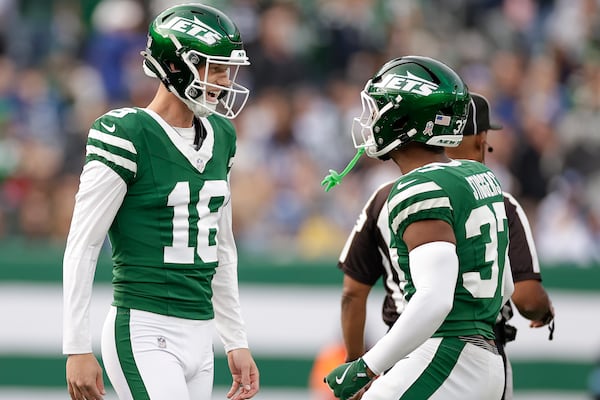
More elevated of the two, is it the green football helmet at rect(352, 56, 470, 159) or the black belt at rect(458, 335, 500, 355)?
the green football helmet at rect(352, 56, 470, 159)

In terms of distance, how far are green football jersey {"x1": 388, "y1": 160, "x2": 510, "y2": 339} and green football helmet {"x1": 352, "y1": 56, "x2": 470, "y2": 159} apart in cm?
15

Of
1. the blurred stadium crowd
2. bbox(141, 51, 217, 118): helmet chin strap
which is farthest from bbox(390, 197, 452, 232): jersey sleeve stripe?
the blurred stadium crowd

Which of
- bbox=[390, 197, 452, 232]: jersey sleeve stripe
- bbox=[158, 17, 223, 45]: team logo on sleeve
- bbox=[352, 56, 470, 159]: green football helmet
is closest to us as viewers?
bbox=[390, 197, 452, 232]: jersey sleeve stripe

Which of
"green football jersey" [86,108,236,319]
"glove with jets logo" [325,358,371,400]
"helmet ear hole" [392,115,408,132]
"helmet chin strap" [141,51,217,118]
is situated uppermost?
"helmet chin strap" [141,51,217,118]

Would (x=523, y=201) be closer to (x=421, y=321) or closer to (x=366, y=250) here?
(x=366, y=250)

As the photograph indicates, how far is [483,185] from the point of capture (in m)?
4.00

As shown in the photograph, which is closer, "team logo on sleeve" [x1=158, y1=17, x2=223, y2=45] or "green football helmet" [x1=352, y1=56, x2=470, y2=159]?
"green football helmet" [x1=352, y1=56, x2=470, y2=159]

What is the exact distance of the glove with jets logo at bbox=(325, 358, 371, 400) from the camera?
385cm

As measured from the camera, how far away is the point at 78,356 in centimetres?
402

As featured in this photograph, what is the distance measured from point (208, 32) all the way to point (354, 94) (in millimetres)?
6585

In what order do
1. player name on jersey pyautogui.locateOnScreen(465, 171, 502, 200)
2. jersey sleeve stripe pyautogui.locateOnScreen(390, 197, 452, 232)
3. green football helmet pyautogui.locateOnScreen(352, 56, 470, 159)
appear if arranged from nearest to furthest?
jersey sleeve stripe pyautogui.locateOnScreen(390, 197, 452, 232) < player name on jersey pyautogui.locateOnScreen(465, 171, 502, 200) < green football helmet pyautogui.locateOnScreen(352, 56, 470, 159)

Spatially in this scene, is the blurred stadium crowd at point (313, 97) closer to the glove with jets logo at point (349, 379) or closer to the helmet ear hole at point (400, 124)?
the helmet ear hole at point (400, 124)

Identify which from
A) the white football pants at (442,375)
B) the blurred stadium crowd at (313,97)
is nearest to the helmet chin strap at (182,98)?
the white football pants at (442,375)

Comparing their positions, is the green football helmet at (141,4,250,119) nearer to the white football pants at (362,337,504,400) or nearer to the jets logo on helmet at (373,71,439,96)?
the jets logo on helmet at (373,71,439,96)
